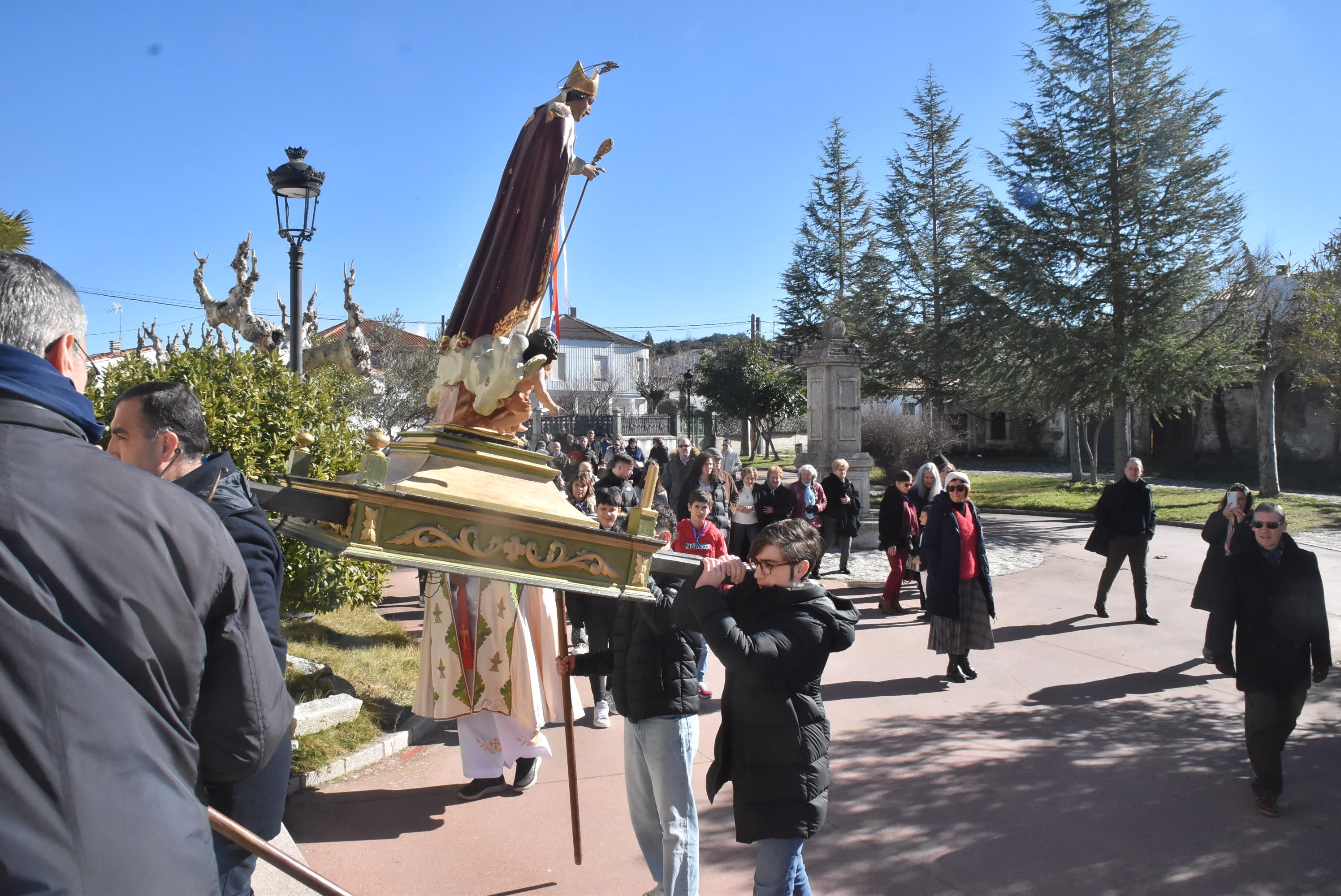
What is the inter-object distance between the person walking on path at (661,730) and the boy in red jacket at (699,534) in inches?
84.7

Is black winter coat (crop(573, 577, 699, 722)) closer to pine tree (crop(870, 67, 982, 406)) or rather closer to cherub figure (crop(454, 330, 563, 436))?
cherub figure (crop(454, 330, 563, 436))

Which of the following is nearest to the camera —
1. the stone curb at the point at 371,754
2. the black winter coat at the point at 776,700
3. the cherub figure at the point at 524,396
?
the cherub figure at the point at 524,396

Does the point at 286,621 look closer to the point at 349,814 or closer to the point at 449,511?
the point at 349,814

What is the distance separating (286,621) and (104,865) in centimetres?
681

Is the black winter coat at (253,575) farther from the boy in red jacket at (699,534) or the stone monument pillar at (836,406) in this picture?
the stone monument pillar at (836,406)

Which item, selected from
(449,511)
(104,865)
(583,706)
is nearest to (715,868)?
(583,706)

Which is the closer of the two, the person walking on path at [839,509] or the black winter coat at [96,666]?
the black winter coat at [96,666]

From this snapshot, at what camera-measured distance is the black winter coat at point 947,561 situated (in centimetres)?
732

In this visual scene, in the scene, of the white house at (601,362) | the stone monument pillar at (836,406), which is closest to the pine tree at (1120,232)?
the stone monument pillar at (836,406)

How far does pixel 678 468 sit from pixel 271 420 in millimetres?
6007

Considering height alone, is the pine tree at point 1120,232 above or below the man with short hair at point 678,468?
above

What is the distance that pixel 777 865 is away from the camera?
303cm

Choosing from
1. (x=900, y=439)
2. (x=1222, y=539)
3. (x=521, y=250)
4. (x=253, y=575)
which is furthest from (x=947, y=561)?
(x=900, y=439)

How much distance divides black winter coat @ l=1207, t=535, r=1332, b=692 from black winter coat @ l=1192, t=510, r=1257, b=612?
0.42 ft
